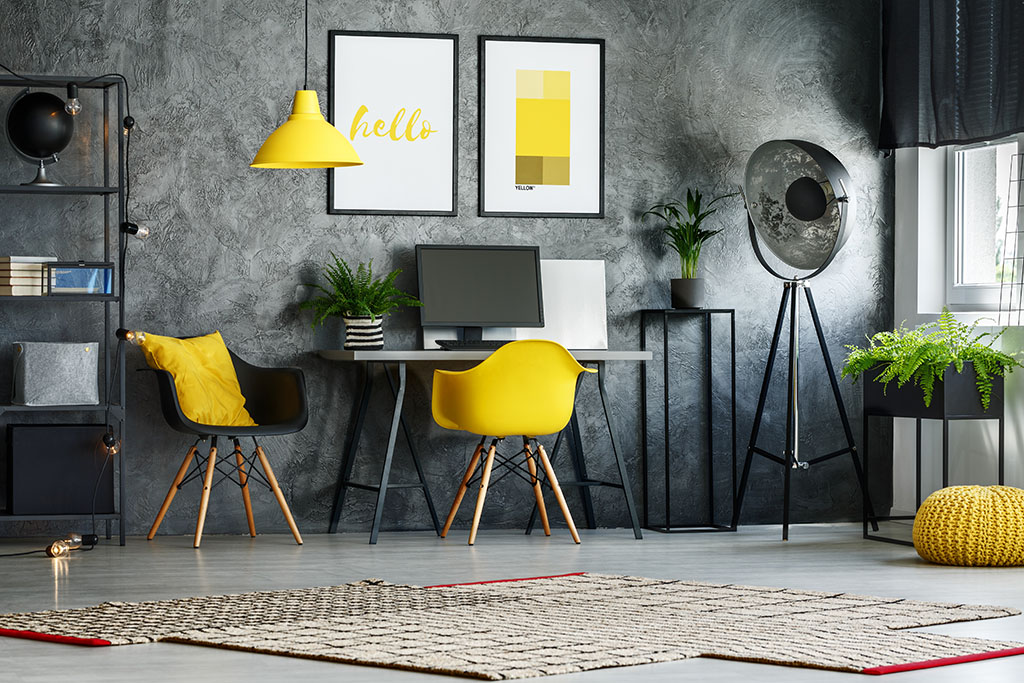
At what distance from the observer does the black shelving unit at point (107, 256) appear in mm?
5586

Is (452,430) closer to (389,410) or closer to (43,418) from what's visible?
(389,410)

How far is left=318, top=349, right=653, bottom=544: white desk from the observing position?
224 inches

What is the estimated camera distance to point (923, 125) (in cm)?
631

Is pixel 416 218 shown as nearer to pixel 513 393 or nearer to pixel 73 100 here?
pixel 513 393

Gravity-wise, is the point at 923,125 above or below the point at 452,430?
above

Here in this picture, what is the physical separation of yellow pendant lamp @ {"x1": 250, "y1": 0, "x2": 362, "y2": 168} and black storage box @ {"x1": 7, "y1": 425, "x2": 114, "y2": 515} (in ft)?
4.35

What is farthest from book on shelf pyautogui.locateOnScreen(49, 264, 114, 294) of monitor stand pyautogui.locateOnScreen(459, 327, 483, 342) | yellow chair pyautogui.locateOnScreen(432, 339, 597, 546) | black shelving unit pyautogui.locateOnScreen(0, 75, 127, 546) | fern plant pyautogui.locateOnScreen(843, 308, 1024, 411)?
fern plant pyautogui.locateOnScreen(843, 308, 1024, 411)

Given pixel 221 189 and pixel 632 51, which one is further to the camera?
pixel 632 51

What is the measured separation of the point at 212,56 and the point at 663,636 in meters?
3.59

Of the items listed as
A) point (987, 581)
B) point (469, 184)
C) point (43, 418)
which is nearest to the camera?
point (987, 581)

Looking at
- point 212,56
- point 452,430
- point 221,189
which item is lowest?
point 452,430

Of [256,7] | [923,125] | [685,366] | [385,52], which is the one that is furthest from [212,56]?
[923,125]

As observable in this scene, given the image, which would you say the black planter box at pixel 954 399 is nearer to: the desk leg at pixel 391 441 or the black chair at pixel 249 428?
the desk leg at pixel 391 441

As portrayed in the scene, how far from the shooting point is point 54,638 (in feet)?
11.5
